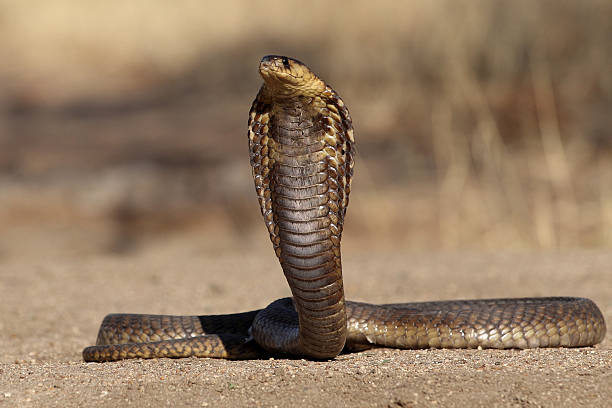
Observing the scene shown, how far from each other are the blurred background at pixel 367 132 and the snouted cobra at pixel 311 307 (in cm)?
469

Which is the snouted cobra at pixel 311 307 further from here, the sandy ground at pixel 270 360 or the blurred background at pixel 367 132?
the blurred background at pixel 367 132

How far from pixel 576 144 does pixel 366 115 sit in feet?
10.3

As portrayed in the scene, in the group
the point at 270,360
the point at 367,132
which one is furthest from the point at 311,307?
the point at 367,132

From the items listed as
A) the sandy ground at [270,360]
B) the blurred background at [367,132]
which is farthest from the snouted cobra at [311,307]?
the blurred background at [367,132]

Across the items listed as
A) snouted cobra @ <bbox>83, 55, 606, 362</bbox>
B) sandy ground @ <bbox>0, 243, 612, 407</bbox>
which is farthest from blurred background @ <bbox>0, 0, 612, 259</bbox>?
snouted cobra @ <bbox>83, 55, 606, 362</bbox>

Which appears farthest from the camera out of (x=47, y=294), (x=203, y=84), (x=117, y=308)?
(x=203, y=84)

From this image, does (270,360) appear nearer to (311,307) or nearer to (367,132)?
(311,307)

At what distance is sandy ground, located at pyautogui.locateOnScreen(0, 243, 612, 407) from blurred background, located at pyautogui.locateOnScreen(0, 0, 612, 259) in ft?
6.84

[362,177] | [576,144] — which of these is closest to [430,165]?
[362,177]

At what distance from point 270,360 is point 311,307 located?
471 millimetres

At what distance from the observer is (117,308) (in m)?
6.92

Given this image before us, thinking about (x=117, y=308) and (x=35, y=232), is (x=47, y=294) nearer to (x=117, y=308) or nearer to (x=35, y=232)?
(x=117, y=308)

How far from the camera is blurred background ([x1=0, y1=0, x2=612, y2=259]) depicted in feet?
37.6

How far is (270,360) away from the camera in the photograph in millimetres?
4285
